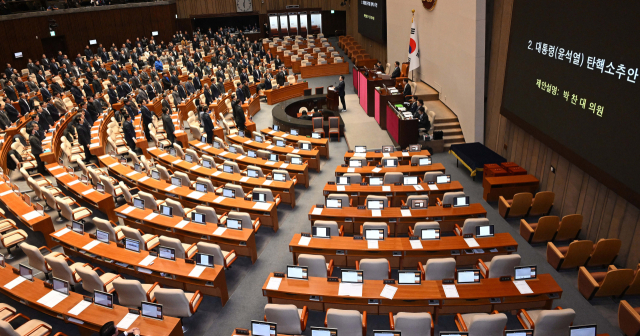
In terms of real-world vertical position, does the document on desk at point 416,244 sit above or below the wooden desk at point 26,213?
below

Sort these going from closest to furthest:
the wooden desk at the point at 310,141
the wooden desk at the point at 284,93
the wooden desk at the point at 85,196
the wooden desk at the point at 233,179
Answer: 1. the wooden desk at the point at 85,196
2. the wooden desk at the point at 233,179
3. the wooden desk at the point at 310,141
4. the wooden desk at the point at 284,93

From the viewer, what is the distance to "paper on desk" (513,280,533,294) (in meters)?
6.43

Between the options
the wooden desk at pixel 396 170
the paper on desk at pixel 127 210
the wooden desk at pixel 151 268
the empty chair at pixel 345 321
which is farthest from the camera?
the wooden desk at pixel 396 170

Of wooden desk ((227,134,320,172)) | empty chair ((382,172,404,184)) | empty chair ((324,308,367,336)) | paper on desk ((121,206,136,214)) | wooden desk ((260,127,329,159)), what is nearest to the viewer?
empty chair ((324,308,367,336))

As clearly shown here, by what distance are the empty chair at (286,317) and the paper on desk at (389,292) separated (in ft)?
4.38

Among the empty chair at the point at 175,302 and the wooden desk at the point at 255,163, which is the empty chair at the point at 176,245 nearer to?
the empty chair at the point at 175,302

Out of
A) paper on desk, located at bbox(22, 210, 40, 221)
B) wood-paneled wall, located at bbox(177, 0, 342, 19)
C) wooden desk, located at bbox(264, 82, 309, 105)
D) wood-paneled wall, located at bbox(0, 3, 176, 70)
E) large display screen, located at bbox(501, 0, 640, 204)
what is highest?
wood-paneled wall, located at bbox(177, 0, 342, 19)

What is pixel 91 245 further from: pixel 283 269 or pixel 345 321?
pixel 345 321

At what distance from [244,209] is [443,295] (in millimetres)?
5093

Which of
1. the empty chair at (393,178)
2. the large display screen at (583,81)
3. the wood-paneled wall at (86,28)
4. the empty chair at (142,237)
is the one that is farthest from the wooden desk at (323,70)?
the empty chair at (142,237)

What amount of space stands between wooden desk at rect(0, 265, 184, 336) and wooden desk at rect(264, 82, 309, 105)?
14.7 m

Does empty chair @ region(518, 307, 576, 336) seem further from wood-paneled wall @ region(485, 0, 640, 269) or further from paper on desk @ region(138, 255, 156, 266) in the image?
paper on desk @ region(138, 255, 156, 266)

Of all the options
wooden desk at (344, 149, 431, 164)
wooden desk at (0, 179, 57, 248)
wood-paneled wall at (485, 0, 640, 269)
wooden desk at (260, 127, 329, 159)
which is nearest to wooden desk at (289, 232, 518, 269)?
wood-paneled wall at (485, 0, 640, 269)

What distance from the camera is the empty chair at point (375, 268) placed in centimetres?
697
